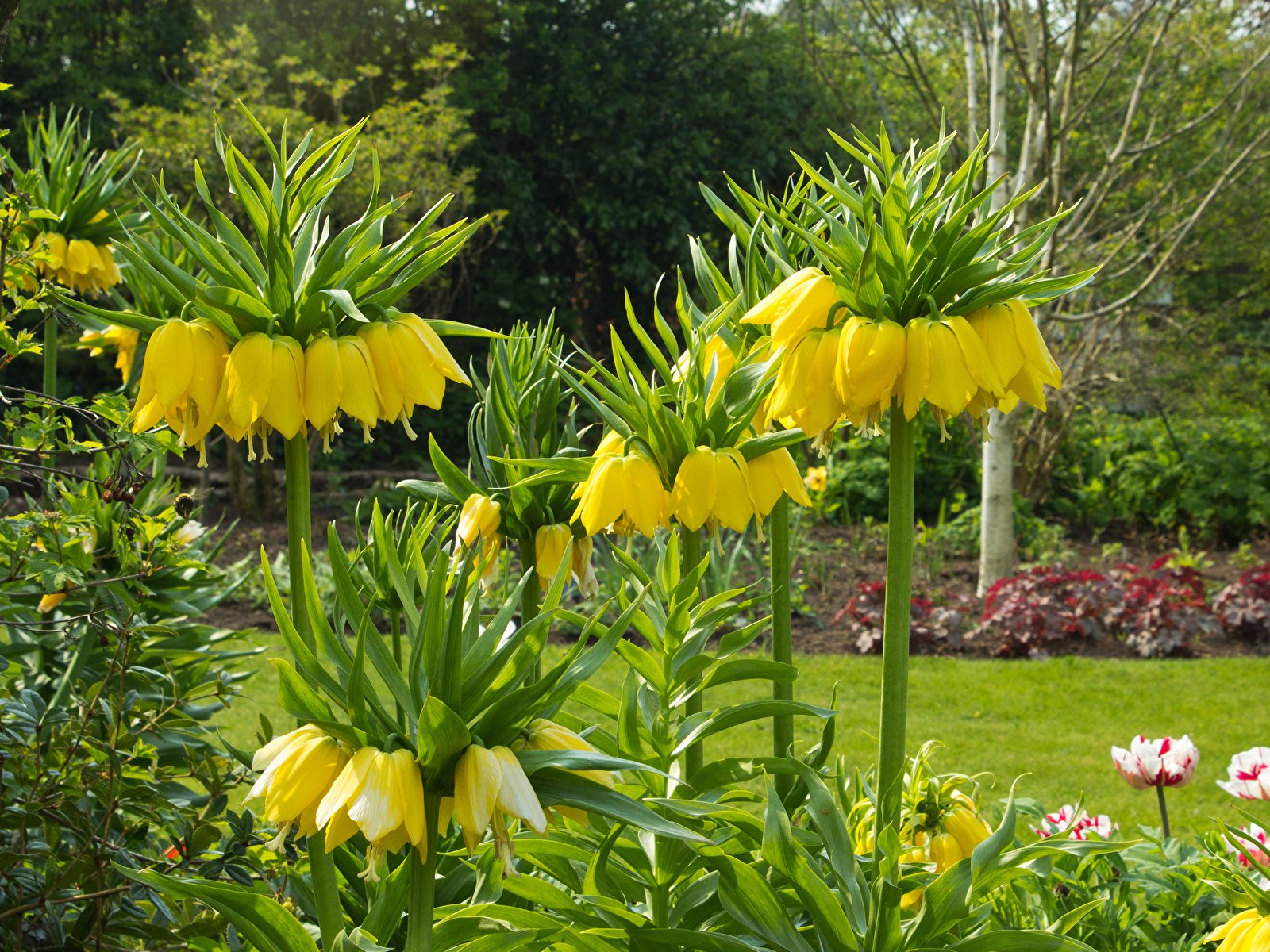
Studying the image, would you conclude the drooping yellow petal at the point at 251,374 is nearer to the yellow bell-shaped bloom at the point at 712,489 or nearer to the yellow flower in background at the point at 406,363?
the yellow flower in background at the point at 406,363

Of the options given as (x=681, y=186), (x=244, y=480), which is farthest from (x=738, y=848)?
(x=681, y=186)

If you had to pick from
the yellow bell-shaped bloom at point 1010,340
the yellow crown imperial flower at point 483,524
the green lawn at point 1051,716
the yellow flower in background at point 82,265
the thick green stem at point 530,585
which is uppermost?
the yellow flower in background at point 82,265

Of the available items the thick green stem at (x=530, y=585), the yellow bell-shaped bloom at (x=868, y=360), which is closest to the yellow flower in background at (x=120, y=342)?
the thick green stem at (x=530, y=585)

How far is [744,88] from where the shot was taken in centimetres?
1198

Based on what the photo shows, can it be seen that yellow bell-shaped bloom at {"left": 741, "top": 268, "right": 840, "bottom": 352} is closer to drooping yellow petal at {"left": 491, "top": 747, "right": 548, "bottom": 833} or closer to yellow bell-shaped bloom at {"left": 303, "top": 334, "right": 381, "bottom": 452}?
yellow bell-shaped bloom at {"left": 303, "top": 334, "right": 381, "bottom": 452}

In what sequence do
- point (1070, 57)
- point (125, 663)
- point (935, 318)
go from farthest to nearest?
point (1070, 57) → point (125, 663) → point (935, 318)

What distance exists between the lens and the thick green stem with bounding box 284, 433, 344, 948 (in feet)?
4.10

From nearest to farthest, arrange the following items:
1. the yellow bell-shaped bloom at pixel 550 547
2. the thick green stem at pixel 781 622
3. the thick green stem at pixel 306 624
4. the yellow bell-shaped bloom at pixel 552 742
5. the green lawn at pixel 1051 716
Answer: the yellow bell-shaped bloom at pixel 552 742, the thick green stem at pixel 306 624, the thick green stem at pixel 781 622, the yellow bell-shaped bloom at pixel 550 547, the green lawn at pixel 1051 716

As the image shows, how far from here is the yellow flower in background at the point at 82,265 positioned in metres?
2.61

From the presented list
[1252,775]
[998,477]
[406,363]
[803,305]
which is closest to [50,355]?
[406,363]

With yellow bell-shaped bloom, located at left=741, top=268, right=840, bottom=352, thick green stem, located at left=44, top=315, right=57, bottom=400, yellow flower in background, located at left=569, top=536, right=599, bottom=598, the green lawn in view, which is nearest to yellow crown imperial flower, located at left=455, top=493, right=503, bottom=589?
yellow flower in background, located at left=569, top=536, right=599, bottom=598

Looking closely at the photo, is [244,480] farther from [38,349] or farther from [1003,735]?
[38,349]

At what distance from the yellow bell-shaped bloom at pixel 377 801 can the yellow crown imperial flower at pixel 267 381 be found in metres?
0.41

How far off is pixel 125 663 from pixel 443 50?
27.1 feet
